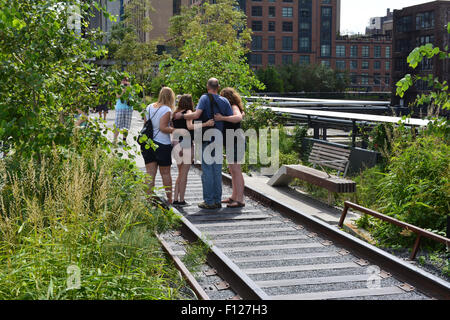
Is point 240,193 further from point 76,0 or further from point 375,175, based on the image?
point 76,0

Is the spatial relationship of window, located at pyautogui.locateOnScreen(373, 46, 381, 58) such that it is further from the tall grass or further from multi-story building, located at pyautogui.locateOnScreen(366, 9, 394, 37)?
the tall grass

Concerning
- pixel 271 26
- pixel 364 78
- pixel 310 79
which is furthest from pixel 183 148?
pixel 364 78

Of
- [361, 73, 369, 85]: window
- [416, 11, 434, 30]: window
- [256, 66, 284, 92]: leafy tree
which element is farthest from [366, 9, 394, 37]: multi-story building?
[256, 66, 284, 92]: leafy tree

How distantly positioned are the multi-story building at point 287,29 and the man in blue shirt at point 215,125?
113m

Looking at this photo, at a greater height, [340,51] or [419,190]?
[340,51]

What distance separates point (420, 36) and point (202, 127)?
9612 centimetres

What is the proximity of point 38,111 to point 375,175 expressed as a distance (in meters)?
7.24

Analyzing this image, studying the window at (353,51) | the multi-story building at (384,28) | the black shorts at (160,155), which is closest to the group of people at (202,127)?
the black shorts at (160,155)

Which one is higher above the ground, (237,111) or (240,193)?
(237,111)

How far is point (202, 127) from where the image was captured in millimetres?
9945

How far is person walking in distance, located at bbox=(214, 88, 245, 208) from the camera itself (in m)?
10.0

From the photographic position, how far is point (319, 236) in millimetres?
8930

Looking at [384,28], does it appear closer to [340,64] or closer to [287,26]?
[340,64]
